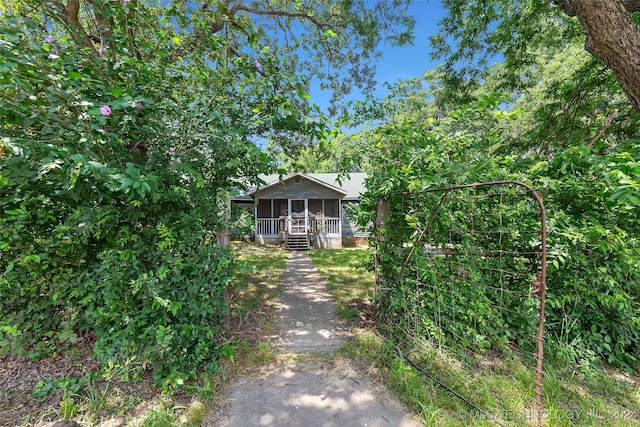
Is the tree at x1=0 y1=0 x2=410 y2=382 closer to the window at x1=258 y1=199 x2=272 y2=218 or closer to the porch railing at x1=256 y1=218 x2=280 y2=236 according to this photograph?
the porch railing at x1=256 y1=218 x2=280 y2=236

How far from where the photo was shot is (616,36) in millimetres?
2578

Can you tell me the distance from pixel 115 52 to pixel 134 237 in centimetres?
158

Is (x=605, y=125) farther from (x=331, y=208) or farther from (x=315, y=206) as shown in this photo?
(x=331, y=208)

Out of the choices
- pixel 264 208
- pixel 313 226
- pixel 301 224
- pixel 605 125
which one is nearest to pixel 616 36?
pixel 605 125

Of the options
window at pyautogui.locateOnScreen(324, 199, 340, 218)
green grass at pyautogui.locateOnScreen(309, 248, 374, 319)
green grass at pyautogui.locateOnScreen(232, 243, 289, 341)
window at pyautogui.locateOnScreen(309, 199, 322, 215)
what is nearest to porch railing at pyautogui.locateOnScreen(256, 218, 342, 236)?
window at pyautogui.locateOnScreen(309, 199, 322, 215)

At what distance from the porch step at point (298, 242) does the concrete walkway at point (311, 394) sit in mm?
8569

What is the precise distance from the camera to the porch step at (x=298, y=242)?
39.5 ft

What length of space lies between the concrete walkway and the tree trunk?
3882mm

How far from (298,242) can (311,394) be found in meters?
9.87

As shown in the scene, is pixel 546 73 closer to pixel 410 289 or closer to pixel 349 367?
pixel 410 289

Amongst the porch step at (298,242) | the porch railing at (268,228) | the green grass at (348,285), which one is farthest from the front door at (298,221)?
the green grass at (348,285)

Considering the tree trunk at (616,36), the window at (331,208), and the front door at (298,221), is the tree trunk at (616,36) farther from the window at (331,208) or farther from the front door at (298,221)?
the window at (331,208)

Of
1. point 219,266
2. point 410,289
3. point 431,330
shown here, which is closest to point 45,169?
point 219,266

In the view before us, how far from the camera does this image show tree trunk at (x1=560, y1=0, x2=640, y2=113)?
8.41 feet
